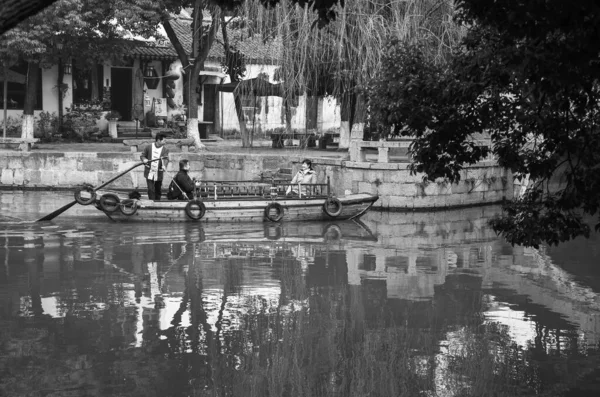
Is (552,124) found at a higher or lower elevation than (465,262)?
higher

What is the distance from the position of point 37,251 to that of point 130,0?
34.1ft

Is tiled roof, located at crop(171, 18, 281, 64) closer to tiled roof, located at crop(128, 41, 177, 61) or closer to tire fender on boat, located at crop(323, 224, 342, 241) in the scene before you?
tiled roof, located at crop(128, 41, 177, 61)

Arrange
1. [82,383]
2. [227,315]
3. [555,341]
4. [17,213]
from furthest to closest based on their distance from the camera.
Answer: [17,213] < [227,315] < [555,341] < [82,383]

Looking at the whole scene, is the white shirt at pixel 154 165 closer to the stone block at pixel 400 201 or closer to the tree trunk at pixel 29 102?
the stone block at pixel 400 201

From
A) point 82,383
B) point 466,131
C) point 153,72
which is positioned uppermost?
point 153,72

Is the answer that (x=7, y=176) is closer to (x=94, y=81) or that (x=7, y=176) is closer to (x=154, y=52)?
(x=94, y=81)

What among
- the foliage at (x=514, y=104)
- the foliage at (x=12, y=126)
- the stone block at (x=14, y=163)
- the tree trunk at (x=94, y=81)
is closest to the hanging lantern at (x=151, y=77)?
the tree trunk at (x=94, y=81)

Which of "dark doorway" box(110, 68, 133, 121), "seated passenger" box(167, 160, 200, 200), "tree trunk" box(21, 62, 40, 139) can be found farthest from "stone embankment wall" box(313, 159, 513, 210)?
"dark doorway" box(110, 68, 133, 121)

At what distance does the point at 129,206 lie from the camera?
1669 centimetres

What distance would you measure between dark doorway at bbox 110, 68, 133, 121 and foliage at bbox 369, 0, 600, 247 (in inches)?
886

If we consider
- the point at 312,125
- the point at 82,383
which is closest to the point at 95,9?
the point at 312,125

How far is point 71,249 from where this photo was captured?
14.6 m

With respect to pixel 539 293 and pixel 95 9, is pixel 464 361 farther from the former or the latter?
pixel 95 9

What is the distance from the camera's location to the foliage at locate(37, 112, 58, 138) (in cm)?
2561
